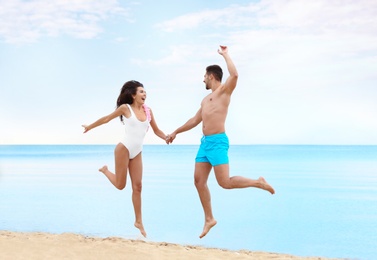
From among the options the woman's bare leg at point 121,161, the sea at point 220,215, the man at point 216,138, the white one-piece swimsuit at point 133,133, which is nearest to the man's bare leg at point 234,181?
the man at point 216,138

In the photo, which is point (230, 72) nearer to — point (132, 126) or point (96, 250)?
point (132, 126)

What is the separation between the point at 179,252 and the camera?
7562 mm

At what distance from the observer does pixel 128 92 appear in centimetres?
715

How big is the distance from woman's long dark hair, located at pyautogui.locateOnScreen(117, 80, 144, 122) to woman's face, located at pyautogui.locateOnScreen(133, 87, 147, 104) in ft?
0.14

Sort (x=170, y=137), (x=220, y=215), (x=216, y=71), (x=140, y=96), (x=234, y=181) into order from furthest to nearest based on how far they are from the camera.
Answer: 1. (x=220, y=215)
2. (x=170, y=137)
3. (x=140, y=96)
4. (x=216, y=71)
5. (x=234, y=181)

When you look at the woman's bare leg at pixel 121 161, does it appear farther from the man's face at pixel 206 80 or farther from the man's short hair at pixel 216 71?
the man's short hair at pixel 216 71

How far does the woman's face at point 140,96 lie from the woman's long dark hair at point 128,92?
0.04 metres

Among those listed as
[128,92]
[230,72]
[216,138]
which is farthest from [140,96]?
[230,72]

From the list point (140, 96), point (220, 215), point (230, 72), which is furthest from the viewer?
point (220, 215)

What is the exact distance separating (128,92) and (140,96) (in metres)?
0.17

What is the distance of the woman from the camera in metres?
7.07

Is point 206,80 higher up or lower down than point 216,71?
lower down

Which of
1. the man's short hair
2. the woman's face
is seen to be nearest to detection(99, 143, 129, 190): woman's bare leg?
the woman's face

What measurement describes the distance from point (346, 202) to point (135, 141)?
13647 millimetres
